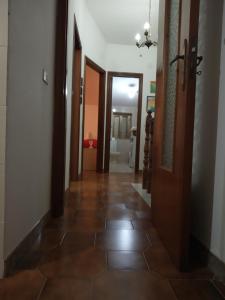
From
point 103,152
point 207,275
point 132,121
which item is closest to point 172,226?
point 207,275

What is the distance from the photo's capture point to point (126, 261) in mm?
1372

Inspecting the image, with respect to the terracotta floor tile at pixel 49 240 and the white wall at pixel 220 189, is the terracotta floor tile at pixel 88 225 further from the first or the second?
the white wall at pixel 220 189

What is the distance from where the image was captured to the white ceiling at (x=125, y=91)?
6992 mm

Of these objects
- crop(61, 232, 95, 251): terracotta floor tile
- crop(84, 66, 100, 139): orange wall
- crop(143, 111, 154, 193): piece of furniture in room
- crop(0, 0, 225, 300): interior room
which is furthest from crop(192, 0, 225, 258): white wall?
crop(84, 66, 100, 139): orange wall

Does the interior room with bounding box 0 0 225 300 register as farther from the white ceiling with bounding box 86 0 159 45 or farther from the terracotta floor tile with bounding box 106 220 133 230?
the white ceiling with bounding box 86 0 159 45

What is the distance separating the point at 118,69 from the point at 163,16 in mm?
3554

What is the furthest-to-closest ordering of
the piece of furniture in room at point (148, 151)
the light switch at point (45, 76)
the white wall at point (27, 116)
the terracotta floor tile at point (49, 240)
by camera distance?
the piece of furniture in room at point (148, 151), the light switch at point (45, 76), the terracotta floor tile at point (49, 240), the white wall at point (27, 116)

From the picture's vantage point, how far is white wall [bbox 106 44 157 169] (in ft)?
17.8

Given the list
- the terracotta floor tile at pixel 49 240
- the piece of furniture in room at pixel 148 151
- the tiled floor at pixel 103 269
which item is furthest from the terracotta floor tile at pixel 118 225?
the piece of furniture in room at pixel 148 151

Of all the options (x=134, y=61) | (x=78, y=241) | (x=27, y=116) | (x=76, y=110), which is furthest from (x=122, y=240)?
(x=134, y=61)

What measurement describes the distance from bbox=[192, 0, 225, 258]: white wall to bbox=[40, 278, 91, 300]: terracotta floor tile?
2.10ft

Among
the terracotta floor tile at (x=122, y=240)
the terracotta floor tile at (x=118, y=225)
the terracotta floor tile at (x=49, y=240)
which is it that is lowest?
the terracotta floor tile at (x=118, y=225)

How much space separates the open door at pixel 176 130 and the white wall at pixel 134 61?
11.9 ft

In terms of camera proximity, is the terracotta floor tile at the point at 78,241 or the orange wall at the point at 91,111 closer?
the terracotta floor tile at the point at 78,241
